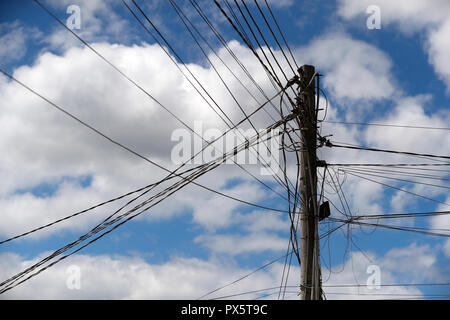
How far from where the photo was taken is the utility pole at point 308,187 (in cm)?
802

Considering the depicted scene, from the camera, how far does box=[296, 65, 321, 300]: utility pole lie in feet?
26.3

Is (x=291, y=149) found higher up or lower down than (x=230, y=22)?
lower down

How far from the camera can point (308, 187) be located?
28.2 feet

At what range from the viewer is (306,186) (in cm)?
862
